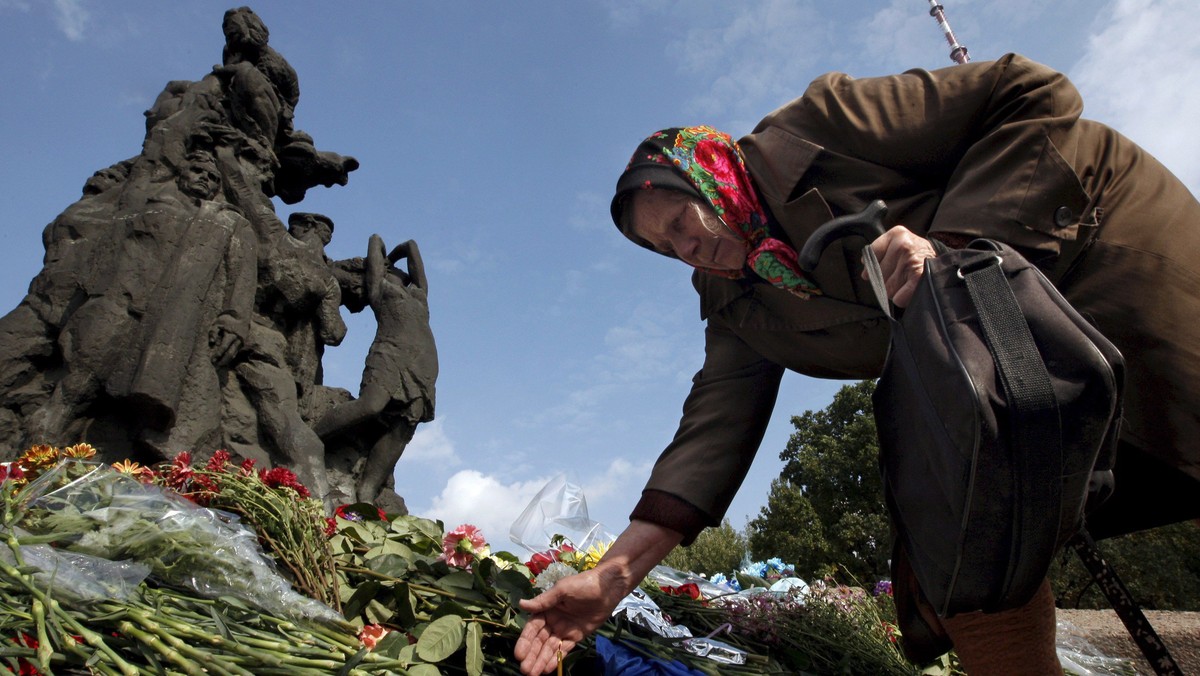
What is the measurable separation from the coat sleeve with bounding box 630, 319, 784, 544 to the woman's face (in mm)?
333

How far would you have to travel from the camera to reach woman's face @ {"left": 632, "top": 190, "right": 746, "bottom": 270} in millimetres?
1898

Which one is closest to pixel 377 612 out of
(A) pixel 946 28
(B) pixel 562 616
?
(B) pixel 562 616

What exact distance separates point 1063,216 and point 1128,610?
0.99 m

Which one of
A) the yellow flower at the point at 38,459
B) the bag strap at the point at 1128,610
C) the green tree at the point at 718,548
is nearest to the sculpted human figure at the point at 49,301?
the yellow flower at the point at 38,459

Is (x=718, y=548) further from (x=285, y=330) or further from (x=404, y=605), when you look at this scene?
(x=404, y=605)

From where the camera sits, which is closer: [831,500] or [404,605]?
[404,605]

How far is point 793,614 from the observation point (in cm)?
246

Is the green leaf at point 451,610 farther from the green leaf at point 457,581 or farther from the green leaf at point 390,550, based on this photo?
the green leaf at point 390,550

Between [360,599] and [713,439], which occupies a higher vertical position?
[713,439]

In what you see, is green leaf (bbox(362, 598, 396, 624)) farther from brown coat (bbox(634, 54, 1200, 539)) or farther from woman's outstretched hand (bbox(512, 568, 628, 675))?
brown coat (bbox(634, 54, 1200, 539))

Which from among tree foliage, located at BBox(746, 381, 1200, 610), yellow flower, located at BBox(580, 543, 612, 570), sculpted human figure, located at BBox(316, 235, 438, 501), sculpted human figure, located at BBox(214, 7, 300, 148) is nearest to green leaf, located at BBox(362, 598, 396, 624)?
yellow flower, located at BBox(580, 543, 612, 570)

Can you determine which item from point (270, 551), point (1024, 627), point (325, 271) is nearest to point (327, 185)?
point (325, 271)

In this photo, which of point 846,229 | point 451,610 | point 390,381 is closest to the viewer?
point 846,229

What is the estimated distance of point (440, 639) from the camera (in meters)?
1.63
